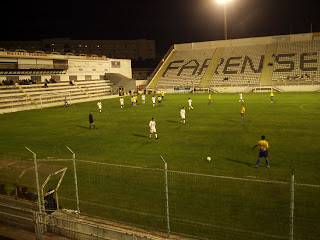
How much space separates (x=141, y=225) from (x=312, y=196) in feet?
19.6

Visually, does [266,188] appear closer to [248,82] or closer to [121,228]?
[121,228]

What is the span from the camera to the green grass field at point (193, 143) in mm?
12195

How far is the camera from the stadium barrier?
812 centimetres

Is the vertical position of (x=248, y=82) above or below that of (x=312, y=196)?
above

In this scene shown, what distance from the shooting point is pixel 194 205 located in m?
9.75

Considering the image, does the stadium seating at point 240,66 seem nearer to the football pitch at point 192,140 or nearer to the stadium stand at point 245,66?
the stadium stand at point 245,66

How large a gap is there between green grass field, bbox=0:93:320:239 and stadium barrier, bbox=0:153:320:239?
0.10 meters

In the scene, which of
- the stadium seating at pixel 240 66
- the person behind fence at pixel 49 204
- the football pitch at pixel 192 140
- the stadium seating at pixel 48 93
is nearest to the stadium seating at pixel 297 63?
the stadium seating at pixel 240 66

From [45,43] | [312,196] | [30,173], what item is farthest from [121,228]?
[45,43]

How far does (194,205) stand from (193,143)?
883 centimetres

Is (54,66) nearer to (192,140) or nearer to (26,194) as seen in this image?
(192,140)

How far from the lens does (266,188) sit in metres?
10.9

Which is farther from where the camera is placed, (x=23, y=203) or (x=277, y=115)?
(x=277, y=115)

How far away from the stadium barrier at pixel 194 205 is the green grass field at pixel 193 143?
10 centimetres
